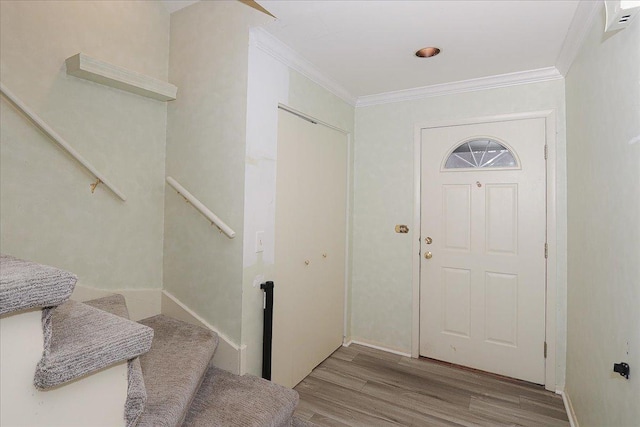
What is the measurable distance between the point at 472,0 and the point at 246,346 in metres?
2.25

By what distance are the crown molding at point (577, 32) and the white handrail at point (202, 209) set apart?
2.16 m

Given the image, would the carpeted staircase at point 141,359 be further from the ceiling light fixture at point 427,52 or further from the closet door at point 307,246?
the ceiling light fixture at point 427,52

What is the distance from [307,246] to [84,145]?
1554 millimetres

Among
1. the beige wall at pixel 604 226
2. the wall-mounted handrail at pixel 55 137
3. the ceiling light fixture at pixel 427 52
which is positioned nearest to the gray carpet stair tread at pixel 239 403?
the wall-mounted handrail at pixel 55 137

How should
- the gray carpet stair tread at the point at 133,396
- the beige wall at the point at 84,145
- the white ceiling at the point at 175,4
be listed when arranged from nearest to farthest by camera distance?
the gray carpet stair tread at the point at 133,396 → the beige wall at the point at 84,145 → the white ceiling at the point at 175,4

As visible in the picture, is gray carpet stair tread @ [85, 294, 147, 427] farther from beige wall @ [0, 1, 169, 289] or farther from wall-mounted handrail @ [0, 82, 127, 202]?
wall-mounted handrail @ [0, 82, 127, 202]

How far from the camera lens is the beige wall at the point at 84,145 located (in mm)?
1658

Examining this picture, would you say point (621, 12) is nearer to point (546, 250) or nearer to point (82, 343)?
point (546, 250)

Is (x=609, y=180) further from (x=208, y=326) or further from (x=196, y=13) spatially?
(x=196, y=13)

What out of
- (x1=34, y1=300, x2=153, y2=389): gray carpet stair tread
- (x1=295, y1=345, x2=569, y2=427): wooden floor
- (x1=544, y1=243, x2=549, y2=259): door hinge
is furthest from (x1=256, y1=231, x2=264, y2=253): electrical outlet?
(x1=544, y1=243, x2=549, y2=259): door hinge

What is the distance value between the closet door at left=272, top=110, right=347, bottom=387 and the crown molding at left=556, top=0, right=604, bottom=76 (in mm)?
1674

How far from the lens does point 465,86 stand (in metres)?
2.74

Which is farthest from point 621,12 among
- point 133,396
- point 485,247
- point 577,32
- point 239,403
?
point 239,403

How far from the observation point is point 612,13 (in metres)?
1.26
